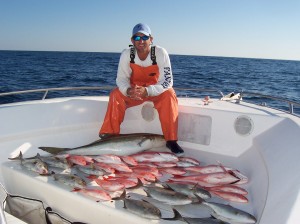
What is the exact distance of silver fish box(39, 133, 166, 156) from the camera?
14.9 feet

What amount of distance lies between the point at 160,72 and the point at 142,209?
2.86m

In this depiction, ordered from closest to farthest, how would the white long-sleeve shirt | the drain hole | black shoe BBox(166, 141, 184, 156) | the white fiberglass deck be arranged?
the white fiberglass deck
the drain hole
black shoe BBox(166, 141, 184, 156)
the white long-sleeve shirt

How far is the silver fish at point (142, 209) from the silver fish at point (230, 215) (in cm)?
62

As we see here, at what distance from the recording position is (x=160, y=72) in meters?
5.27

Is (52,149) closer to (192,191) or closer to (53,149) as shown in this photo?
(53,149)

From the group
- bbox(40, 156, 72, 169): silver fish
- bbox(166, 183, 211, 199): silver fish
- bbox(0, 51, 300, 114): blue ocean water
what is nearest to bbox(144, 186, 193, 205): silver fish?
bbox(166, 183, 211, 199): silver fish

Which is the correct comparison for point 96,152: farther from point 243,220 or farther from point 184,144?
point 243,220

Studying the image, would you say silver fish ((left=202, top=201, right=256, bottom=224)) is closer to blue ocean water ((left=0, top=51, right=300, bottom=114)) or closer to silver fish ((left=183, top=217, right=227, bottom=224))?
silver fish ((left=183, top=217, right=227, bottom=224))

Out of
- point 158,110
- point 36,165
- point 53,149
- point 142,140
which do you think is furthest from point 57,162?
point 158,110

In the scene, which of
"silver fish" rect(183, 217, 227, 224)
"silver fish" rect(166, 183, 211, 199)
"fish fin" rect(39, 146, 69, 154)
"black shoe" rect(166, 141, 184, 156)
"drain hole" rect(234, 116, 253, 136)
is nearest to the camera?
"silver fish" rect(183, 217, 227, 224)

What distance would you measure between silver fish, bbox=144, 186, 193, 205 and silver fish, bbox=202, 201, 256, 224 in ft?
0.98

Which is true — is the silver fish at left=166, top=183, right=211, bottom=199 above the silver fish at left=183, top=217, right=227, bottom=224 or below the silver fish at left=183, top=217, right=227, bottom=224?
above

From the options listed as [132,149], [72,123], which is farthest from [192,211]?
[72,123]

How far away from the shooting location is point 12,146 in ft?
14.4
